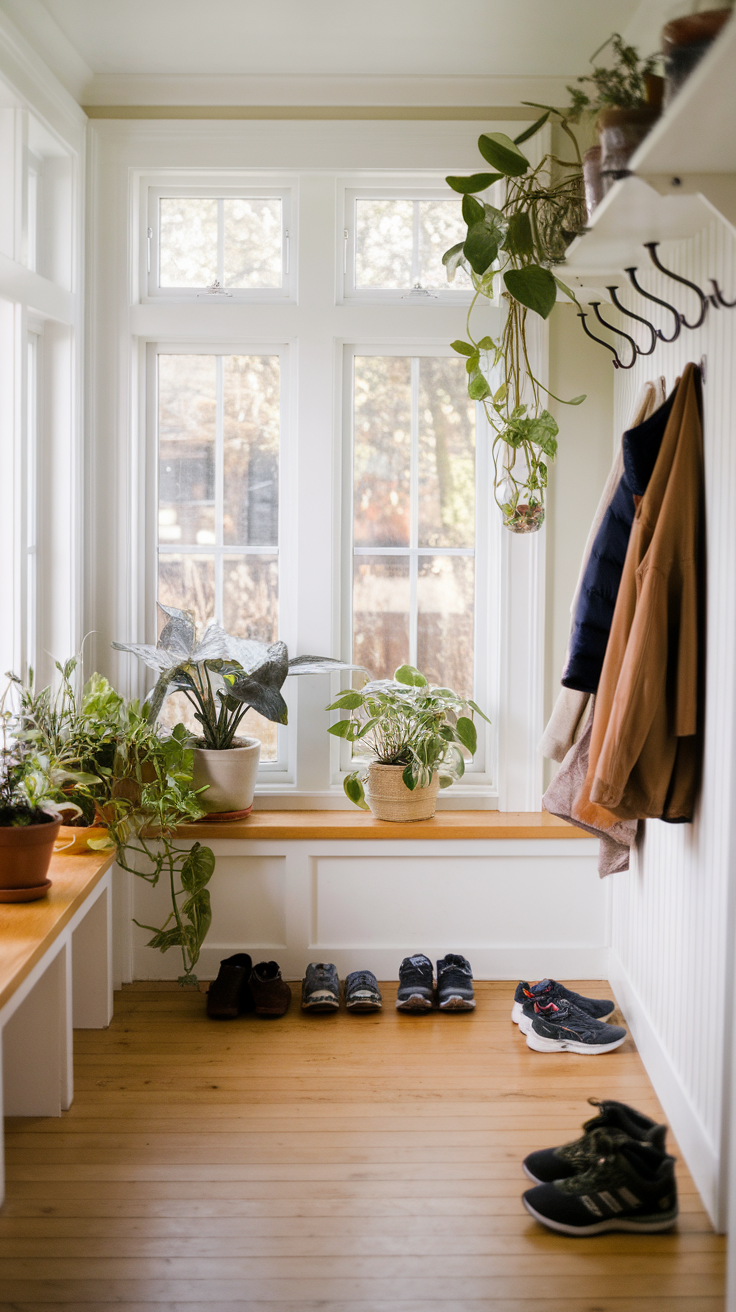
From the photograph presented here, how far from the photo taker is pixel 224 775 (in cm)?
298

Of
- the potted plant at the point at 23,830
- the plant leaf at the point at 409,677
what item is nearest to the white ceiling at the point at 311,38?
the plant leaf at the point at 409,677

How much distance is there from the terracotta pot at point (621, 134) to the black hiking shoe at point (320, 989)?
215 cm

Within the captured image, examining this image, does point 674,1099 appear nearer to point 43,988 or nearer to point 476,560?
point 43,988

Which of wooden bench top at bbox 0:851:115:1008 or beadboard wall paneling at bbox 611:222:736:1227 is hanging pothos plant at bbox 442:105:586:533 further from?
wooden bench top at bbox 0:851:115:1008

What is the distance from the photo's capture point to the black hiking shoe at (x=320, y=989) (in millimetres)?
2783

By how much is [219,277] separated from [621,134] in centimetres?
157

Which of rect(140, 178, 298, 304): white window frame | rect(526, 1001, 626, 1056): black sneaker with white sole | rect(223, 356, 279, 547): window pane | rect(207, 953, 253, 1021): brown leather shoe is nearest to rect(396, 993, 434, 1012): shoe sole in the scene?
rect(526, 1001, 626, 1056): black sneaker with white sole

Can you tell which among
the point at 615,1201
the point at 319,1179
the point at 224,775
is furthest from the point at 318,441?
the point at 615,1201

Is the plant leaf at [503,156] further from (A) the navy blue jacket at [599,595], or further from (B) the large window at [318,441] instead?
(A) the navy blue jacket at [599,595]

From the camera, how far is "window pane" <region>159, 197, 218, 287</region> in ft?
Answer: 10.3

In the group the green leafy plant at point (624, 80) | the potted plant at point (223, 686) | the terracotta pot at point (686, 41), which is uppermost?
the green leafy plant at point (624, 80)

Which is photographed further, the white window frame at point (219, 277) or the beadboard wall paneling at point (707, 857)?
the white window frame at point (219, 277)

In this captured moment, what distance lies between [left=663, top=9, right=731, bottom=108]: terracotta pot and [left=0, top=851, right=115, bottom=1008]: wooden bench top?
1897 mm

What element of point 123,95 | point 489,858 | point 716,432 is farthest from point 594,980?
point 123,95
